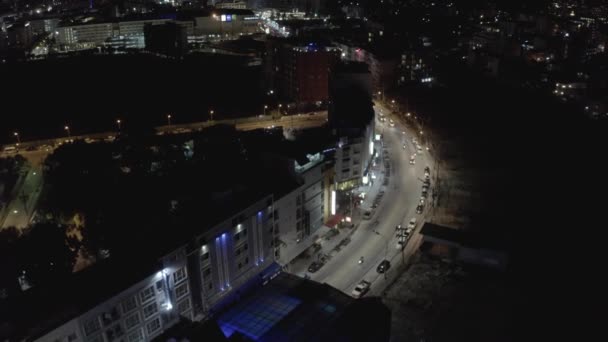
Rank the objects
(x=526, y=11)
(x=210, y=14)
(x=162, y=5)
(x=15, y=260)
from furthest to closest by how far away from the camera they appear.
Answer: (x=162, y=5), (x=526, y=11), (x=210, y=14), (x=15, y=260)

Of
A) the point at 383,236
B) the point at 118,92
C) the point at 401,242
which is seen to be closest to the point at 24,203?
the point at 383,236

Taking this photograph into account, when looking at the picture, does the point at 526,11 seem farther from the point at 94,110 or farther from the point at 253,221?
the point at 253,221

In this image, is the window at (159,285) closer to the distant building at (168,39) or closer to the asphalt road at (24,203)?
the asphalt road at (24,203)

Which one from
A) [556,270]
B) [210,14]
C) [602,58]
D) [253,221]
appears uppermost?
[210,14]

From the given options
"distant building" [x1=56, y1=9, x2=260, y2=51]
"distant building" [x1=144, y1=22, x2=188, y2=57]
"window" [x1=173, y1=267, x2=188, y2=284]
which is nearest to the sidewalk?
"window" [x1=173, y1=267, x2=188, y2=284]

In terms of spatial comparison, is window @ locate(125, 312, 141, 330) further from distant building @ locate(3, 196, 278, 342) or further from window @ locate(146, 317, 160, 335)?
window @ locate(146, 317, 160, 335)

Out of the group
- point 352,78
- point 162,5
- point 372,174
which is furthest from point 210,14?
point 372,174

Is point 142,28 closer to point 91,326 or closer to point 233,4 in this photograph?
point 233,4
